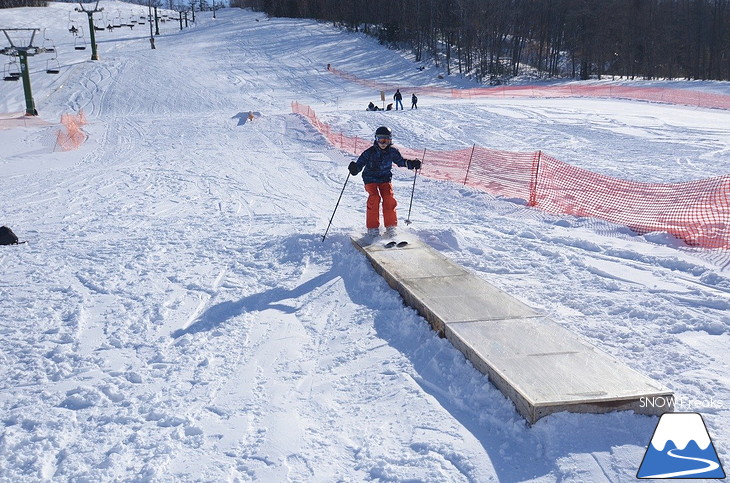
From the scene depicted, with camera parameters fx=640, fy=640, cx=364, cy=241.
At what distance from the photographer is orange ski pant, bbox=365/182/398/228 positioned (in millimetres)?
8961

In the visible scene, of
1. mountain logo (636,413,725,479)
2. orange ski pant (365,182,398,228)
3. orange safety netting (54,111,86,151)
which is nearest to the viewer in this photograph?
mountain logo (636,413,725,479)

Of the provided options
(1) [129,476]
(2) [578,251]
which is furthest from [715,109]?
(1) [129,476]

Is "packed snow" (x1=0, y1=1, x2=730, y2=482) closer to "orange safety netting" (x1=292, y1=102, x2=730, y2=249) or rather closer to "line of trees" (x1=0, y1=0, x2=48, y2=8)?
"orange safety netting" (x1=292, y1=102, x2=730, y2=249)

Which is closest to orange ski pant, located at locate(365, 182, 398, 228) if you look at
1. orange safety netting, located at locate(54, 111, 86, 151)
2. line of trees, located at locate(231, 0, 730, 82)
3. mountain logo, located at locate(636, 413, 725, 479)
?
mountain logo, located at locate(636, 413, 725, 479)

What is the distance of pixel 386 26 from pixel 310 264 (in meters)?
53.8

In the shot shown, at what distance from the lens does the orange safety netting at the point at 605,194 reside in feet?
32.1

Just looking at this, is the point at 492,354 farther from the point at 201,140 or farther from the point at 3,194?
the point at 201,140

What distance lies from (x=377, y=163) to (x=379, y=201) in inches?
22.0

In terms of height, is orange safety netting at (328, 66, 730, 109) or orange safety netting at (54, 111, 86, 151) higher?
orange safety netting at (328, 66, 730, 109)

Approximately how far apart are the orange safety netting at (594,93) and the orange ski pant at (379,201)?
27104 millimetres

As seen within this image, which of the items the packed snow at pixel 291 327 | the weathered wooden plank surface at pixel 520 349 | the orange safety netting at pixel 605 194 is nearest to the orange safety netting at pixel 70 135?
the packed snow at pixel 291 327

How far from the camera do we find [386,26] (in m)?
58.5

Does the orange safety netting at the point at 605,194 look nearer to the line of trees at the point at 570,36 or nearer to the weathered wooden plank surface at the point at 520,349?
the weathered wooden plank surface at the point at 520,349

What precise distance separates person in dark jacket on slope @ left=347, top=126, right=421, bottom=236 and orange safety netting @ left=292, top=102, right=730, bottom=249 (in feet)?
12.3
